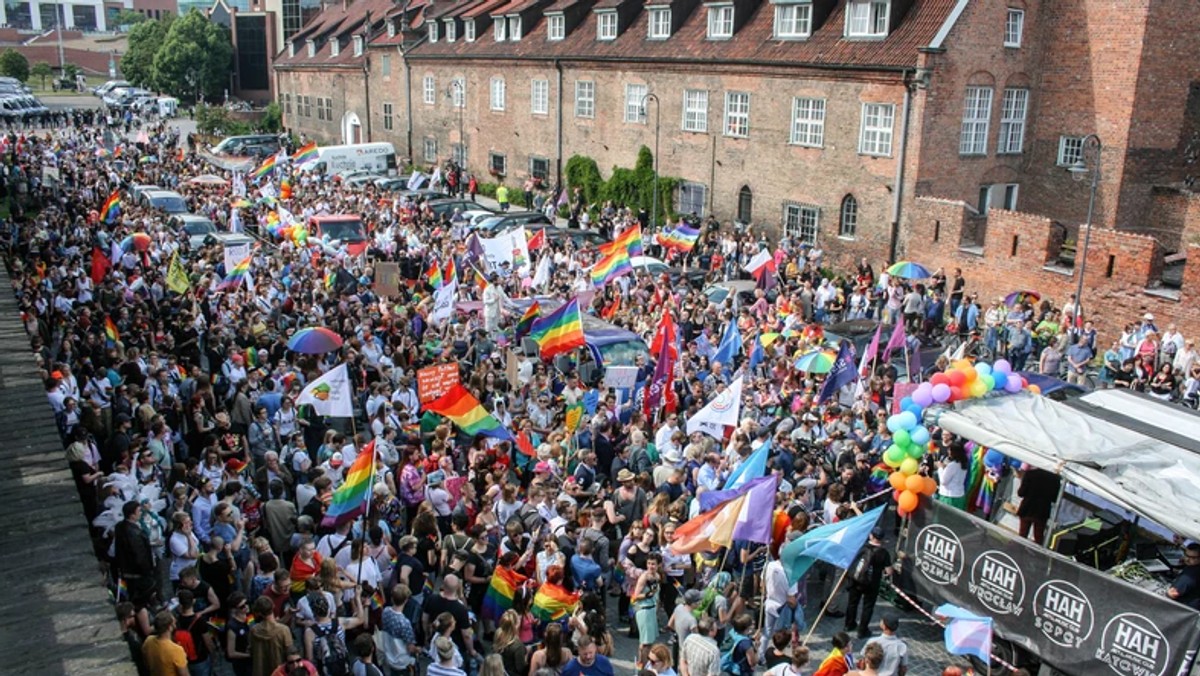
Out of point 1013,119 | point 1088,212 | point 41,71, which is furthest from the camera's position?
point 41,71

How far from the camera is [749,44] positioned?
110 feet

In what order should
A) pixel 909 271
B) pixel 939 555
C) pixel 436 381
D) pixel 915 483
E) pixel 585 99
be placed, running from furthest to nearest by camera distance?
pixel 585 99 < pixel 909 271 < pixel 436 381 < pixel 915 483 < pixel 939 555

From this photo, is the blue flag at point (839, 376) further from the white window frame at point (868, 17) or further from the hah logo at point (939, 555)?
the white window frame at point (868, 17)

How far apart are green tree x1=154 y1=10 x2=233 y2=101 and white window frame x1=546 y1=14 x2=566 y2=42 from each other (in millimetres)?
52823

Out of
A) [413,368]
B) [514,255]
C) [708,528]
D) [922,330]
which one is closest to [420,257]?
[514,255]

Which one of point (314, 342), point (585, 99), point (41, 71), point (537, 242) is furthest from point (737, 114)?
point (41, 71)

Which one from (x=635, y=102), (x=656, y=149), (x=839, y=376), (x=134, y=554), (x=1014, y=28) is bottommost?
(x=134, y=554)

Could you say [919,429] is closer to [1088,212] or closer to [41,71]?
[1088,212]

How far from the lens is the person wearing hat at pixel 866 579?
11523mm

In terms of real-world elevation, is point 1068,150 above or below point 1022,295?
above

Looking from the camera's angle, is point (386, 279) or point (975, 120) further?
point (975, 120)

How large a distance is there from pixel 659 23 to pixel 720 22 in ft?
11.2

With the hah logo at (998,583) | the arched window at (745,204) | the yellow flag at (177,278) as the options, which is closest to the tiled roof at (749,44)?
the arched window at (745,204)

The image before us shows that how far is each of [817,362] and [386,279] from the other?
972 centimetres
